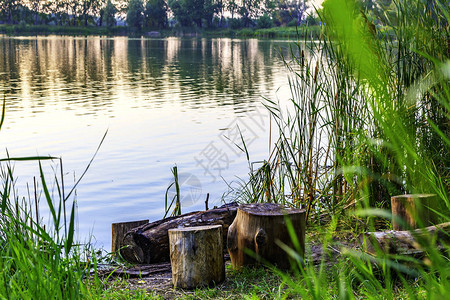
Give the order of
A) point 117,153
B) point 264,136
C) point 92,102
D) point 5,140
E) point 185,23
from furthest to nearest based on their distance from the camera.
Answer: point 185,23 → point 92,102 → point 264,136 → point 5,140 → point 117,153

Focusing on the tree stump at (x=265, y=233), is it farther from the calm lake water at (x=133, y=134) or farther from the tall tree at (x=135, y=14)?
the tall tree at (x=135, y=14)

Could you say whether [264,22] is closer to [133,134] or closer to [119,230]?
[133,134]

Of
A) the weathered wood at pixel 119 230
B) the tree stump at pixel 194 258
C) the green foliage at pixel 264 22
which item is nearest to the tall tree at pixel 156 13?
the green foliage at pixel 264 22

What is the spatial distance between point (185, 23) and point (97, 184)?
394 ft

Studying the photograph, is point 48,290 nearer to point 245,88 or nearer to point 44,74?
point 245,88

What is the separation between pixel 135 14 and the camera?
12306 centimetres

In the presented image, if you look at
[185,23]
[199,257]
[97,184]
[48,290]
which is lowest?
[97,184]

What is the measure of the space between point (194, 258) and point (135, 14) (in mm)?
124403

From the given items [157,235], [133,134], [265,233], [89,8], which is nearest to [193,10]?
[89,8]

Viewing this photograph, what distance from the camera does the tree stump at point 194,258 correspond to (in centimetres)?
398

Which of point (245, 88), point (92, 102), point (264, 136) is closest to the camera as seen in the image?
point (264, 136)

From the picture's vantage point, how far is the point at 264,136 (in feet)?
42.1

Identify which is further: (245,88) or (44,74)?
(44,74)

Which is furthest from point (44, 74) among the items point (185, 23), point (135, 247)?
point (185, 23)
